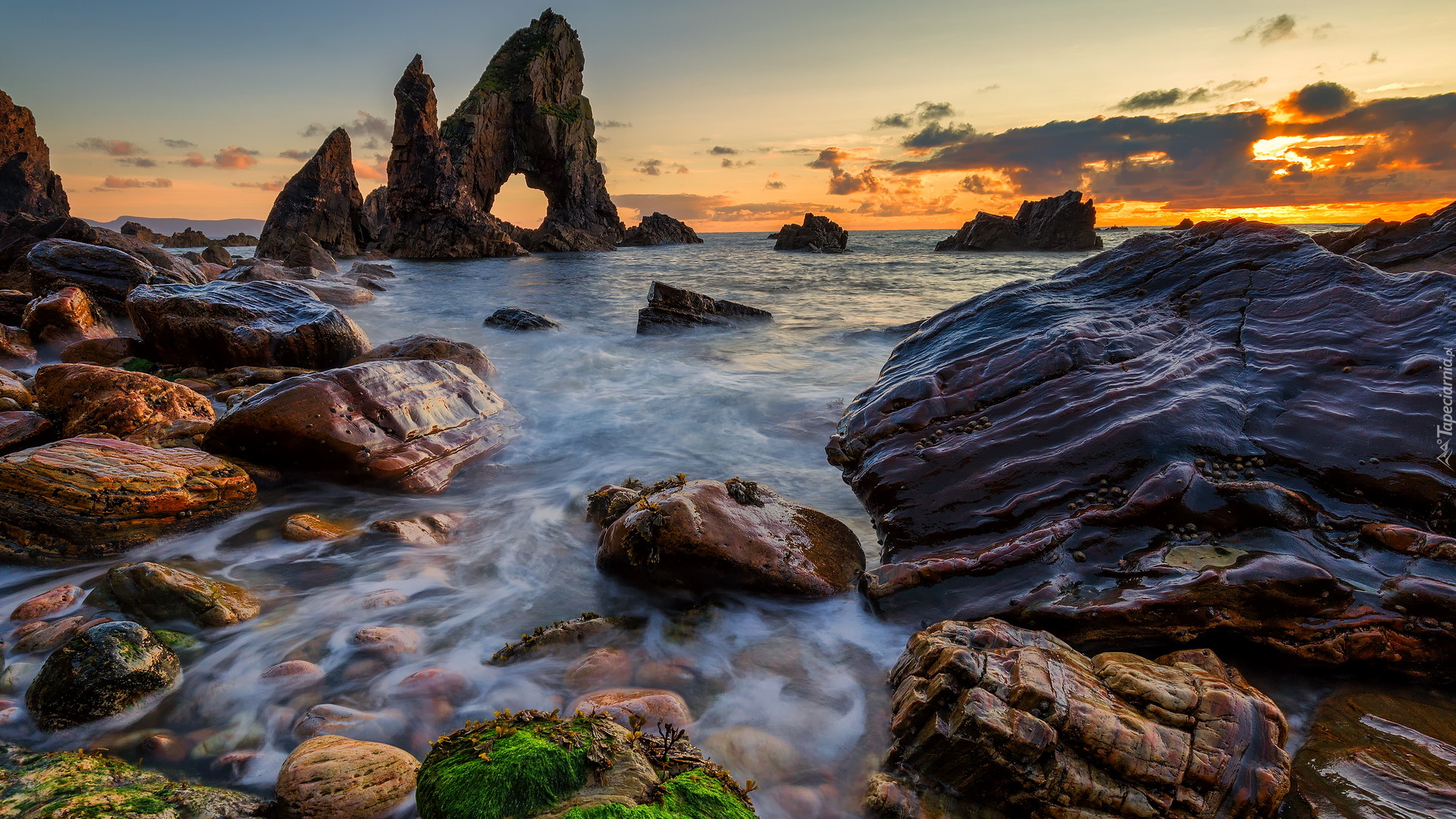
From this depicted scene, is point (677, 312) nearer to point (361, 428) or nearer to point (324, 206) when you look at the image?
point (361, 428)

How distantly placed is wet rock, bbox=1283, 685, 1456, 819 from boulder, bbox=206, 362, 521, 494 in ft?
18.0

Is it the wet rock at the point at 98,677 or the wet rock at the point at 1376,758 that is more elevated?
the wet rock at the point at 98,677

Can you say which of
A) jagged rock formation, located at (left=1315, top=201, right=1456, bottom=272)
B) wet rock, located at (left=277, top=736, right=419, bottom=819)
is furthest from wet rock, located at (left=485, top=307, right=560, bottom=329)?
jagged rock formation, located at (left=1315, top=201, right=1456, bottom=272)

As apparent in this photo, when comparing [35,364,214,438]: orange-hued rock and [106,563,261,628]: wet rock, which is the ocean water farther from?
[35,364,214,438]: orange-hued rock

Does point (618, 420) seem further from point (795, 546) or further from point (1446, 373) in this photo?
point (1446, 373)

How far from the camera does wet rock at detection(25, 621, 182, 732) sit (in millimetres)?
2432

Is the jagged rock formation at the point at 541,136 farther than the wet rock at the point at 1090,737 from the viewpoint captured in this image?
Yes

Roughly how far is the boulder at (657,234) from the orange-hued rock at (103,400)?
72.2 metres

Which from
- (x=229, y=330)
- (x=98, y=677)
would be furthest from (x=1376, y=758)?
(x=229, y=330)

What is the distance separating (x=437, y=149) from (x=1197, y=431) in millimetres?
51082

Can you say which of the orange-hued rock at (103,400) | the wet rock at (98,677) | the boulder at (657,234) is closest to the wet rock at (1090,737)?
the wet rock at (98,677)

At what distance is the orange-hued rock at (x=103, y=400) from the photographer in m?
4.86

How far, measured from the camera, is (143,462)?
4.09 metres

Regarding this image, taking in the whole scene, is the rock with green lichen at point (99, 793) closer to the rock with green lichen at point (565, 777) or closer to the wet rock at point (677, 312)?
the rock with green lichen at point (565, 777)
